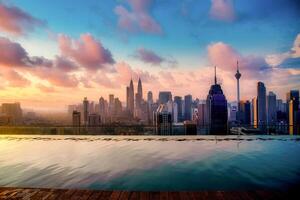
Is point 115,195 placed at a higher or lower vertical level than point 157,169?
Answer: higher

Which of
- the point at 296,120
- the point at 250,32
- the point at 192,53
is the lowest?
the point at 296,120

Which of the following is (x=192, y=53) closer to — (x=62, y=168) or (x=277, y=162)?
(x=277, y=162)

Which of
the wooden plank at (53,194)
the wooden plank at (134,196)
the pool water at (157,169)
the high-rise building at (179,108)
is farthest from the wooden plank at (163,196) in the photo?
the high-rise building at (179,108)

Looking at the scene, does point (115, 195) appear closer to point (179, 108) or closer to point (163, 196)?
point (163, 196)

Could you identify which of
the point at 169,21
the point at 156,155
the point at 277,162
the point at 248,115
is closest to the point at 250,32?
the point at 169,21

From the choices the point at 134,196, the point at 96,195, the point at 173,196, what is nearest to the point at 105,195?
the point at 96,195

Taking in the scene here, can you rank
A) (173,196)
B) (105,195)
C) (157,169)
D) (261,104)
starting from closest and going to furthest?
(173,196) < (105,195) < (157,169) < (261,104)

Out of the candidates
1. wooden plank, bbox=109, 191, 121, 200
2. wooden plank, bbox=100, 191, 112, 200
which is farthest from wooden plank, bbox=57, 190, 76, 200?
wooden plank, bbox=109, 191, 121, 200

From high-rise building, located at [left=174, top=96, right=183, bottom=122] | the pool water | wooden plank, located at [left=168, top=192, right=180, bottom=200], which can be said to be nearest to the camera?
wooden plank, located at [left=168, top=192, right=180, bottom=200]

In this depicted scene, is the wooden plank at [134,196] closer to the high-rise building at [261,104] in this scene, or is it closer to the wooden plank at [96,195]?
the wooden plank at [96,195]

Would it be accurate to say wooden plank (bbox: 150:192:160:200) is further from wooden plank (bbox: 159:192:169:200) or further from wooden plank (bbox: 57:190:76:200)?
wooden plank (bbox: 57:190:76:200)

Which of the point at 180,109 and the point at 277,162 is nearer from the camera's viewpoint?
the point at 277,162
